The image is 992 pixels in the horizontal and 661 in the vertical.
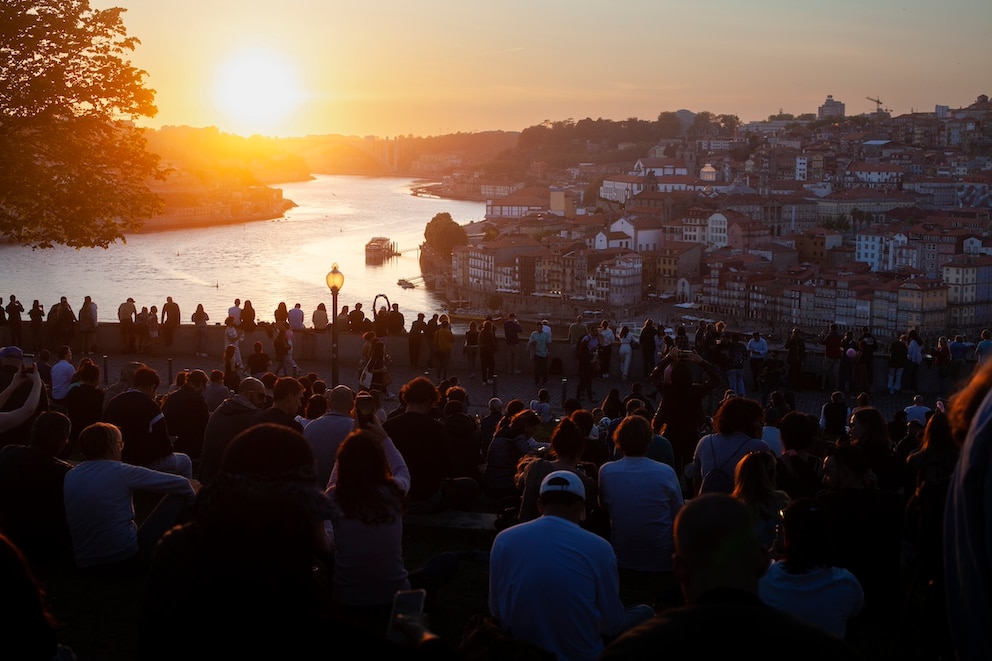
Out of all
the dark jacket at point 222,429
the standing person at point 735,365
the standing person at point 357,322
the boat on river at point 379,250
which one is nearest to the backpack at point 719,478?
the dark jacket at point 222,429

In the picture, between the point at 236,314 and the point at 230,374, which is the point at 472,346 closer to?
the point at 236,314

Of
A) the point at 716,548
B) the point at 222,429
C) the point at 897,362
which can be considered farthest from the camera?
the point at 897,362

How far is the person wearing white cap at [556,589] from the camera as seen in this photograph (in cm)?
198

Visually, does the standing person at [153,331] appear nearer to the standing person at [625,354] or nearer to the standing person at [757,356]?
the standing person at [625,354]

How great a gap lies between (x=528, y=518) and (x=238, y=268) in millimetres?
41714

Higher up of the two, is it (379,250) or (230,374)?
(230,374)

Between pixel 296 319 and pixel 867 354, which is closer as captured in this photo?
pixel 867 354

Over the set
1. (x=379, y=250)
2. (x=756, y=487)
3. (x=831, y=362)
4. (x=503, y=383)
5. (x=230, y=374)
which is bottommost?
(x=379, y=250)

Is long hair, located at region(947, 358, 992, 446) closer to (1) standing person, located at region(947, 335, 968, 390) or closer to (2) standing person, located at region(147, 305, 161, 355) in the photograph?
(1) standing person, located at region(947, 335, 968, 390)

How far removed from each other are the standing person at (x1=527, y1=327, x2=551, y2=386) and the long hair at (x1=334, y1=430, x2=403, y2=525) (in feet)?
17.8

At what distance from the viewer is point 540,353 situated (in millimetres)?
7938

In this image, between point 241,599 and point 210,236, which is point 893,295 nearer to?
point 210,236

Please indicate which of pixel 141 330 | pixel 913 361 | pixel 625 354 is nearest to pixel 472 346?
pixel 625 354

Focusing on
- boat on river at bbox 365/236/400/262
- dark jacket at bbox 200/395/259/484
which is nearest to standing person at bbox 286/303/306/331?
dark jacket at bbox 200/395/259/484
